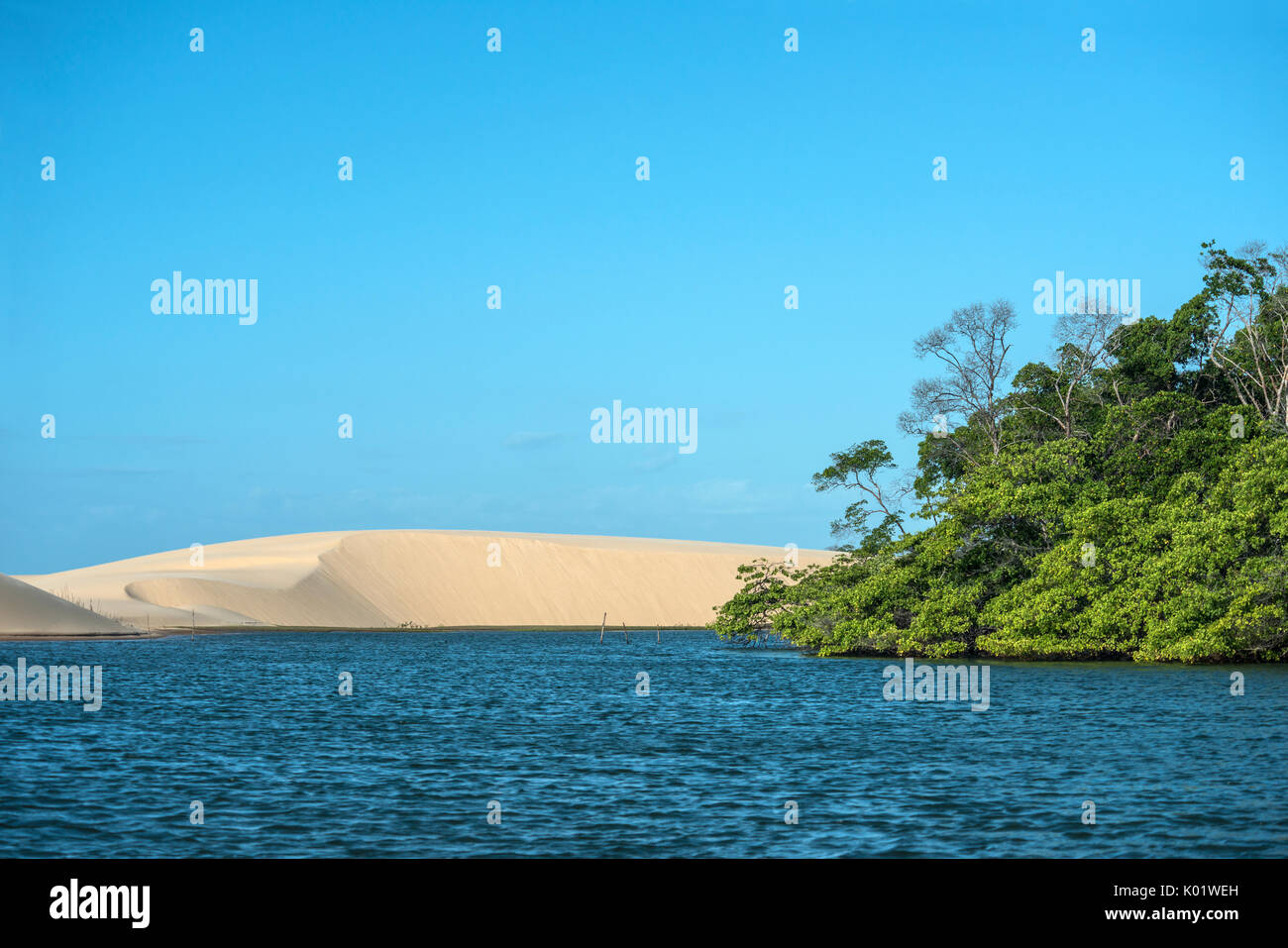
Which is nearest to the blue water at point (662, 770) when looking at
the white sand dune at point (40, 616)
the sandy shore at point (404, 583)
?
the white sand dune at point (40, 616)

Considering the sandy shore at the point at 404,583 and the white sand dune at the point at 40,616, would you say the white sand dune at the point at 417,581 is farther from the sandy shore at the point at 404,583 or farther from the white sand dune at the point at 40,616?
the white sand dune at the point at 40,616

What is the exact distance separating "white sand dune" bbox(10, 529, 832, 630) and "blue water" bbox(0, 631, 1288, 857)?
317 ft

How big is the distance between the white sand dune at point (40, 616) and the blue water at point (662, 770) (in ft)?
164

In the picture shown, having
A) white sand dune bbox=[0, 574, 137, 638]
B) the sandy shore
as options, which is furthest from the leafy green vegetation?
the sandy shore

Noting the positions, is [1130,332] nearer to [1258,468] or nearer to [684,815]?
[1258,468]

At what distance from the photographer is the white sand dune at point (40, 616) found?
93.5 m

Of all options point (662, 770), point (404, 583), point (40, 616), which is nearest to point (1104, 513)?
point (662, 770)

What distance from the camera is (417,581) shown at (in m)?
177

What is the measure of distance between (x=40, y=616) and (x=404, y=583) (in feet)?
263

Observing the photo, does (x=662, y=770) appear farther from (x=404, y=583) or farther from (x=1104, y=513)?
(x=404, y=583)

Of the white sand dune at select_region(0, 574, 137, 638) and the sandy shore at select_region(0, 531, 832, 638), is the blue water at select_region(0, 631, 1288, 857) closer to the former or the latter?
the white sand dune at select_region(0, 574, 137, 638)
